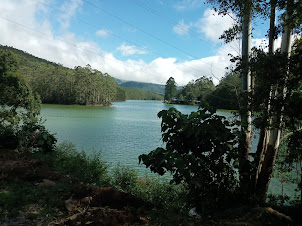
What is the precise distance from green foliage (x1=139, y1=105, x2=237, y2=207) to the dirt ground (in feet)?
1.49

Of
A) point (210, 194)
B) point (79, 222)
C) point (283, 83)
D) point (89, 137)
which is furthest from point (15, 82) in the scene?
point (283, 83)

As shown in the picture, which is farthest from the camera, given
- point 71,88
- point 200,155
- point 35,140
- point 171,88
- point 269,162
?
point 171,88

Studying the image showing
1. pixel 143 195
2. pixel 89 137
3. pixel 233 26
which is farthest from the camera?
pixel 89 137

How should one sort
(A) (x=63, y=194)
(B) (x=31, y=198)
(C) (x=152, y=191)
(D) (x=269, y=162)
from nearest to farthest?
(B) (x=31, y=198) → (A) (x=63, y=194) → (D) (x=269, y=162) → (C) (x=152, y=191)

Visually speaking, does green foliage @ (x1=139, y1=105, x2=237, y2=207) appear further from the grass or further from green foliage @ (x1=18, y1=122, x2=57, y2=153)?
green foliage @ (x1=18, y1=122, x2=57, y2=153)

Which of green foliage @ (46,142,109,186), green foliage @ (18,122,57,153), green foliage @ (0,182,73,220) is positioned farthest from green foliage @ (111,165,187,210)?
green foliage @ (18,122,57,153)

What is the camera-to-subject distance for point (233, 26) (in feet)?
17.8

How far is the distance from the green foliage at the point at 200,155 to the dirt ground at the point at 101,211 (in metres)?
0.45

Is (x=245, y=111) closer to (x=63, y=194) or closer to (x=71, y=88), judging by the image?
(x=63, y=194)

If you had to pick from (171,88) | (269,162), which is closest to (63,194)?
(269,162)

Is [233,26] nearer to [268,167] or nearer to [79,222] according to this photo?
[268,167]

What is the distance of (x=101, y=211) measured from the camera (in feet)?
12.3

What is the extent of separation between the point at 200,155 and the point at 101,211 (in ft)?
6.29

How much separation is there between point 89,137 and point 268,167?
54.9 ft
